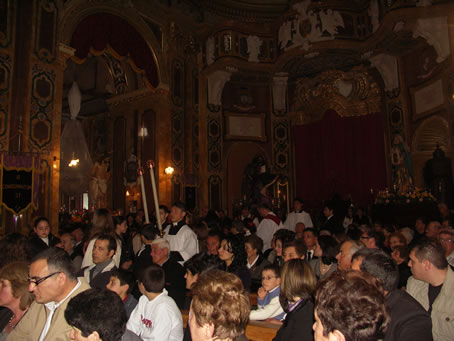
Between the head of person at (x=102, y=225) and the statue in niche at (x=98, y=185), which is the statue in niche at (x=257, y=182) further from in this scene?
the head of person at (x=102, y=225)

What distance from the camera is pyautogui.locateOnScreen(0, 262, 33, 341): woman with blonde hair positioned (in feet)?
10.6

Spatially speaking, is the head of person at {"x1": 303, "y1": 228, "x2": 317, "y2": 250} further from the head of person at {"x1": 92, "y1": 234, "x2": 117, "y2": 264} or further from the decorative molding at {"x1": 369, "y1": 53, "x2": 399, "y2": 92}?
the decorative molding at {"x1": 369, "y1": 53, "x2": 399, "y2": 92}

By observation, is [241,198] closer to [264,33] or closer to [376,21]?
[264,33]

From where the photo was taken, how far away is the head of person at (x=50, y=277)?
2.81 metres

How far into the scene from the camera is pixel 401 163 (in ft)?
47.9

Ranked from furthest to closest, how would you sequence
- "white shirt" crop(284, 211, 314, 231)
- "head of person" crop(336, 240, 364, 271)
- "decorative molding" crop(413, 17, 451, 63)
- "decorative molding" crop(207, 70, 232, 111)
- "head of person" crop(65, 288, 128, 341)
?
"decorative molding" crop(207, 70, 232, 111), "decorative molding" crop(413, 17, 451, 63), "white shirt" crop(284, 211, 314, 231), "head of person" crop(336, 240, 364, 271), "head of person" crop(65, 288, 128, 341)

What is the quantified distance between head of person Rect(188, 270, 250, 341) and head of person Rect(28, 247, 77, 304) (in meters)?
1.13

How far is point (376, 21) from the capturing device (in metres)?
14.1

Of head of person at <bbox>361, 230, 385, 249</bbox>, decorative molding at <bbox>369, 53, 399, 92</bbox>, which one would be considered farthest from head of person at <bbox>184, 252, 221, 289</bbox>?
decorative molding at <bbox>369, 53, 399, 92</bbox>

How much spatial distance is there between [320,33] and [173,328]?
523 inches

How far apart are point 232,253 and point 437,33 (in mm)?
11389

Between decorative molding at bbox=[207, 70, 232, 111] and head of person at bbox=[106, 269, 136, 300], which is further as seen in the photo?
decorative molding at bbox=[207, 70, 232, 111]

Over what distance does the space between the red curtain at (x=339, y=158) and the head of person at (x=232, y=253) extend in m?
12.0

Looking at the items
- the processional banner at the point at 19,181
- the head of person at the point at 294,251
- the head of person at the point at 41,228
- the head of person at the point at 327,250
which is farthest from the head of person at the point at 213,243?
the processional banner at the point at 19,181
